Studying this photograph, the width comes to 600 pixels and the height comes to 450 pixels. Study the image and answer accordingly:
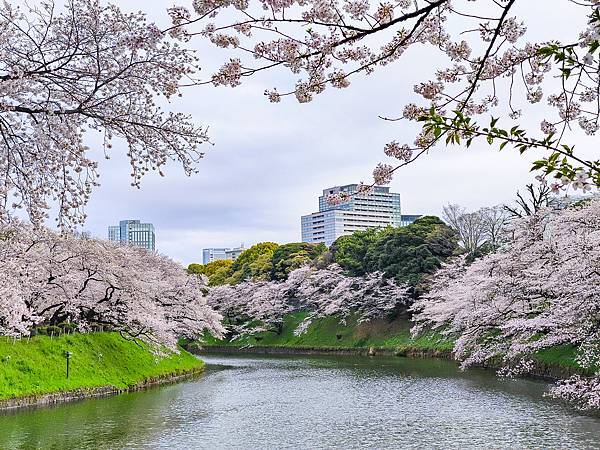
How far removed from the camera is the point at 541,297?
21.3 m

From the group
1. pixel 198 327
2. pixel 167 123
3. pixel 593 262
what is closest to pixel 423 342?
pixel 198 327

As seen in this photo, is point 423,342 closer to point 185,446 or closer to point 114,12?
point 185,446

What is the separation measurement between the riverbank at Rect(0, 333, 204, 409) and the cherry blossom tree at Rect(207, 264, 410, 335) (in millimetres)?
17398

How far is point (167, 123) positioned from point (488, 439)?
9.97m

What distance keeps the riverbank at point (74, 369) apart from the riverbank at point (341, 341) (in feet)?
45.7

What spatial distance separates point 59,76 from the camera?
18.2 feet

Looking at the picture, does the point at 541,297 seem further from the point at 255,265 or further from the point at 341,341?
the point at 255,265

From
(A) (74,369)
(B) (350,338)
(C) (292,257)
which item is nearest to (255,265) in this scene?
(C) (292,257)

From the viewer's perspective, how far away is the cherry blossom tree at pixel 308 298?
4181 cm

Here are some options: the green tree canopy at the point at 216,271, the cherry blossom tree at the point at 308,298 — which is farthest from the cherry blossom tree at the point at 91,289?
the green tree canopy at the point at 216,271

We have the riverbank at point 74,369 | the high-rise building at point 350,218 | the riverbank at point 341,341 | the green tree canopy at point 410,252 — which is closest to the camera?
the riverbank at point 74,369

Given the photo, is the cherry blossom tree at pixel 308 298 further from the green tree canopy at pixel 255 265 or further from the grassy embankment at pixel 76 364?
the grassy embankment at pixel 76 364

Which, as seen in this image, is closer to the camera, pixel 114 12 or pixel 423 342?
pixel 114 12

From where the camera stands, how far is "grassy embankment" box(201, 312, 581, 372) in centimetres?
3591
